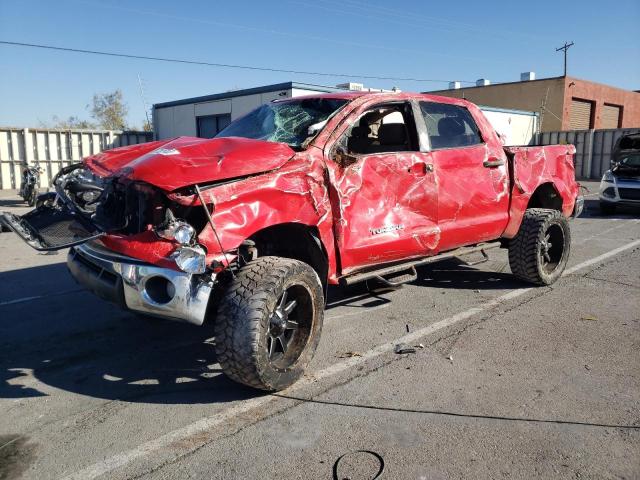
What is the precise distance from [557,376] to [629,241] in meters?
6.86

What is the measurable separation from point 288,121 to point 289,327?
1.84m

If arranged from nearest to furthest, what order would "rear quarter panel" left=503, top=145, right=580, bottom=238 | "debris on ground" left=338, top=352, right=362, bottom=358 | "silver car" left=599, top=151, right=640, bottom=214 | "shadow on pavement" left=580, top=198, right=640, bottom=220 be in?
"debris on ground" left=338, top=352, right=362, bottom=358 < "rear quarter panel" left=503, top=145, right=580, bottom=238 < "silver car" left=599, top=151, right=640, bottom=214 < "shadow on pavement" left=580, top=198, right=640, bottom=220

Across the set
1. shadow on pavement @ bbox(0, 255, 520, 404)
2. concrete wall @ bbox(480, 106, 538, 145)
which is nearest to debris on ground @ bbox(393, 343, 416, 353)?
shadow on pavement @ bbox(0, 255, 520, 404)

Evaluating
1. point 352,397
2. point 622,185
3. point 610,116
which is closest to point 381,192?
point 352,397

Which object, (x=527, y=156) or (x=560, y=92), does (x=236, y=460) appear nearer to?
(x=527, y=156)

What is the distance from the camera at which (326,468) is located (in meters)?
2.74

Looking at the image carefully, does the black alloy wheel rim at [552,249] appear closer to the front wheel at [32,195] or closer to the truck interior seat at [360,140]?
the truck interior seat at [360,140]

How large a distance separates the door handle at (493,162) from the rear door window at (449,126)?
0.71 ft

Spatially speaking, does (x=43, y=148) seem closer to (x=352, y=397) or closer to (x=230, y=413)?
(x=230, y=413)

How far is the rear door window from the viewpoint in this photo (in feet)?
16.5

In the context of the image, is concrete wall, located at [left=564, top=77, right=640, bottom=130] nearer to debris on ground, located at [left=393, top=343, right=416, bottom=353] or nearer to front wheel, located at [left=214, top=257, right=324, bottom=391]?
debris on ground, located at [left=393, top=343, right=416, bottom=353]

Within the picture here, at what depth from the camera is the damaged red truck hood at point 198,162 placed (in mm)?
3262

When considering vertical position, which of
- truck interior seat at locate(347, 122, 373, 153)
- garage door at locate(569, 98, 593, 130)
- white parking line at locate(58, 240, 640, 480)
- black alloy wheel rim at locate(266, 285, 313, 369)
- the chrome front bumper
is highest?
garage door at locate(569, 98, 593, 130)

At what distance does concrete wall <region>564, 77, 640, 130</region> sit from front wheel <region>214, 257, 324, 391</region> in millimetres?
32200
